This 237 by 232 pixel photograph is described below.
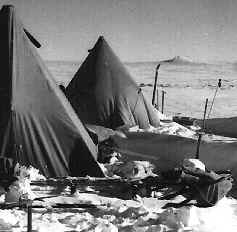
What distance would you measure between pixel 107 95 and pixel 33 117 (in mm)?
5374

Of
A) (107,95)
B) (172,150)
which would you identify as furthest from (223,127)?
(172,150)

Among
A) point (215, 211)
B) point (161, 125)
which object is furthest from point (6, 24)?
point (161, 125)

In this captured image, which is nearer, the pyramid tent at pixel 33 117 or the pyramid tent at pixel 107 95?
the pyramid tent at pixel 33 117

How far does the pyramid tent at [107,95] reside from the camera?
12.5 metres

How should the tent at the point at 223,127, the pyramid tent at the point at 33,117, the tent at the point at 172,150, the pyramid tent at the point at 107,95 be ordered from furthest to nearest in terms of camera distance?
the pyramid tent at the point at 107,95
the tent at the point at 223,127
the tent at the point at 172,150
the pyramid tent at the point at 33,117

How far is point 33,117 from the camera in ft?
24.3

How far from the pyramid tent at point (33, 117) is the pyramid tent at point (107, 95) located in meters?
4.59

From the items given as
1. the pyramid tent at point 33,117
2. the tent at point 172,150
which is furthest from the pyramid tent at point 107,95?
the pyramid tent at point 33,117

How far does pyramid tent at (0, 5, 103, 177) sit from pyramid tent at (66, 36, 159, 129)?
15.1ft

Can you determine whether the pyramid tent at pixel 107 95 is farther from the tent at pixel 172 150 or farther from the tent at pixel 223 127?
the tent at pixel 172 150

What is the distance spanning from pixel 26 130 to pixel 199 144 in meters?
3.08

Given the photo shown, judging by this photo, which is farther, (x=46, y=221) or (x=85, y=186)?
(x=85, y=186)

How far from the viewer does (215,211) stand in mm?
5777

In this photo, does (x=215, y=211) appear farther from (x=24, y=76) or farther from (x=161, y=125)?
(x=161, y=125)
